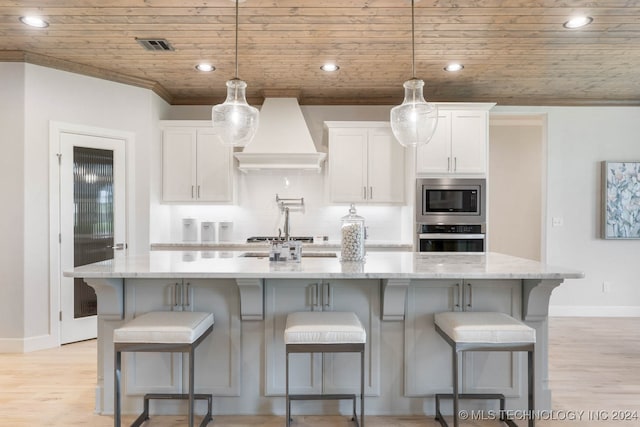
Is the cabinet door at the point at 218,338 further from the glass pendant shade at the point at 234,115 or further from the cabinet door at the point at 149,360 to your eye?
the glass pendant shade at the point at 234,115

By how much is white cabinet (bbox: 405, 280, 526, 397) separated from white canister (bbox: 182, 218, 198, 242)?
10.9 ft

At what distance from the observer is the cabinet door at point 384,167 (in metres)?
4.86

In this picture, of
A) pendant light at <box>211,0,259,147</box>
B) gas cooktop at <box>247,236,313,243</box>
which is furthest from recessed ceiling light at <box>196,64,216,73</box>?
gas cooktop at <box>247,236,313,243</box>

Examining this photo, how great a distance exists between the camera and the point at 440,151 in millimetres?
4508

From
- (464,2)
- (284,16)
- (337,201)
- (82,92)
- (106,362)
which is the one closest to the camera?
(106,362)

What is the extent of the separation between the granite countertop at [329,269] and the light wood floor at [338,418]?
0.93m

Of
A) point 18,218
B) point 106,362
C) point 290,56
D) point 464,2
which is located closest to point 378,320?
point 106,362

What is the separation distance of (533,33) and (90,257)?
14.7 feet

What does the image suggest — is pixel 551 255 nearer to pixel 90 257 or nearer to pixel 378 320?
pixel 378 320

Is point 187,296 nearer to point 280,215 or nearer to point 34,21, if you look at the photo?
point 34,21

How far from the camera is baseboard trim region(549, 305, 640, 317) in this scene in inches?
197

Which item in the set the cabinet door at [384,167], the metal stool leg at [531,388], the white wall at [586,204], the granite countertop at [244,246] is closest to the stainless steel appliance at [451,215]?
the granite countertop at [244,246]

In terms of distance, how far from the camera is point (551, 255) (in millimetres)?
5047

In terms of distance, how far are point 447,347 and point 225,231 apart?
3264 millimetres
